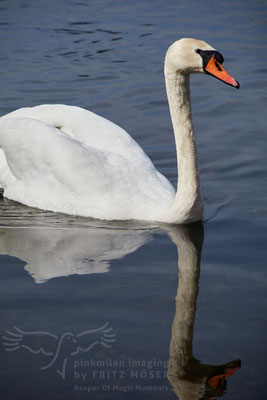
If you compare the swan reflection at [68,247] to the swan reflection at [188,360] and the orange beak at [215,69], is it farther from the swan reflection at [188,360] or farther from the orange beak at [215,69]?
the orange beak at [215,69]

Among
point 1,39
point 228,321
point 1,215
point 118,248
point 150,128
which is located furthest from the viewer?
point 1,39

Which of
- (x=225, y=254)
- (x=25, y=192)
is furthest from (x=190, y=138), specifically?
(x=25, y=192)

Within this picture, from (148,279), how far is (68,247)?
1101 millimetres

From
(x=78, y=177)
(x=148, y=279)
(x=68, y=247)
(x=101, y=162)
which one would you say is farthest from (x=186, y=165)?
(x=148, y=279)

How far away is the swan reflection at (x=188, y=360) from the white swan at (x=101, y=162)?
1.07 meters

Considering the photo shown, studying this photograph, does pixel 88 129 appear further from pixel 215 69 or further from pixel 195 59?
pixel 215 69

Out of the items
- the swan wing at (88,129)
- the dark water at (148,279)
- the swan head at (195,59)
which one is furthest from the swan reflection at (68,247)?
the swan head at (195,59)

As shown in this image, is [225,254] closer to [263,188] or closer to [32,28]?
[263,188]

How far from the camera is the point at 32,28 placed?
17.6 m

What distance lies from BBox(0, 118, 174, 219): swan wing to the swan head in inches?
53.1

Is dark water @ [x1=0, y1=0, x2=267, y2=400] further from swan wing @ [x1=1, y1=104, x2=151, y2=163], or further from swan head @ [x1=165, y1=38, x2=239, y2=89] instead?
swan head @ [x1=165, y1=38, x2=239, y2=89]

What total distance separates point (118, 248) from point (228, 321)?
179cm

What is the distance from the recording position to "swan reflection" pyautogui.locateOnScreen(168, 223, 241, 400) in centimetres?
512

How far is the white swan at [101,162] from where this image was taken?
298 inches
